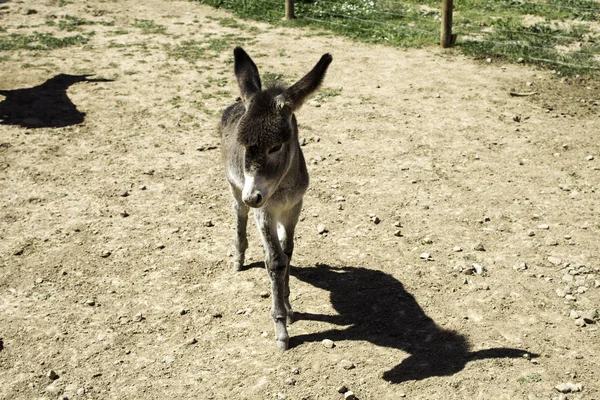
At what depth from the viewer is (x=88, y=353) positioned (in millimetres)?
4723

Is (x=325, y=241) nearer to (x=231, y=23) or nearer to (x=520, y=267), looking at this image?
(x=520, y=267)

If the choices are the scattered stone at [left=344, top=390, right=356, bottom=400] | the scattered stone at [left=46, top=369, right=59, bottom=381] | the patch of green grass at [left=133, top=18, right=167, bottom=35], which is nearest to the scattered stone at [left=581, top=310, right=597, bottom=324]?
the scattered stone at [left=344, top=390, right=356, bottom=400]

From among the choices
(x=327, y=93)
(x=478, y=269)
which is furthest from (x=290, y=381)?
(x=327, y=93)

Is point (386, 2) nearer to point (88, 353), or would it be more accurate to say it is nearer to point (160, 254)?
point (160, 254)

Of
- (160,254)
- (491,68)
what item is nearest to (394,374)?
(160,254)

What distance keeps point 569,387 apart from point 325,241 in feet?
9.10

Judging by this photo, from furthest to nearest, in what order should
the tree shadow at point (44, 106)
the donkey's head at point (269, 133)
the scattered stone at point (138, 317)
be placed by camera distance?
1. the tree shadow at point (44, 106)
2. the scattered stone at point (138, 317)
3. the donkey's head at point (269, 133)

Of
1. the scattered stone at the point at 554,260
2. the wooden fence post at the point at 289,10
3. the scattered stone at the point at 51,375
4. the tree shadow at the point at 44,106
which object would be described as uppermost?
the wooden fence post at the point at 289,10

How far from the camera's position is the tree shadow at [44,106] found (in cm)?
898

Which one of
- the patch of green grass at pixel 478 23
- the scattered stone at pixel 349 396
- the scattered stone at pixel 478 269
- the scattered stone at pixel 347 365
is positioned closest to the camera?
the scattered stone at pixel 349 396

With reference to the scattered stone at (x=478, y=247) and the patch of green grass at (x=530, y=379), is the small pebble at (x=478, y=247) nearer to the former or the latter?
the scattered stone at (x=478, y=247)

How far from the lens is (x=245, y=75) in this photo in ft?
15.5

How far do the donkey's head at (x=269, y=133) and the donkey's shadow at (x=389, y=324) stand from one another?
147 centimetres

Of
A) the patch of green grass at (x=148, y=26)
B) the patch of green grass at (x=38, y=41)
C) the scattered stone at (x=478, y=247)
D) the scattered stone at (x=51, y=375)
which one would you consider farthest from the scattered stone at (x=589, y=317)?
the patch of green grass at (x=38, y=41)
